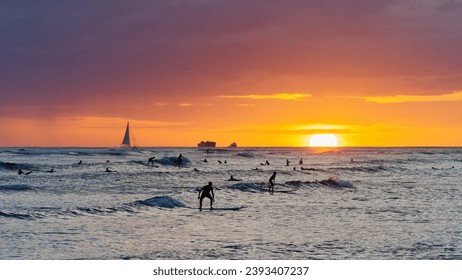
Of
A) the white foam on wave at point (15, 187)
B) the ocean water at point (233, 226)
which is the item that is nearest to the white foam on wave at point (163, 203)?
the ocean water at point (233, 226)

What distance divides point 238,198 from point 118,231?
16970 millimetres

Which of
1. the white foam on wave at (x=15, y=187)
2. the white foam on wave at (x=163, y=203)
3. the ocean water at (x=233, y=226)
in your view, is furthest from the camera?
the white foam on wave at (x=15, y=187)

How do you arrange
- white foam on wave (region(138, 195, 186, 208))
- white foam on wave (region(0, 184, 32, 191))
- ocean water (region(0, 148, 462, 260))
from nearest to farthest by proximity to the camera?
ocean water (region(0, 148, 462, 260)) → white foam on wave (region(138, 195, 186, 208)) → white foam on wave (region(0, 184, 32, 191))

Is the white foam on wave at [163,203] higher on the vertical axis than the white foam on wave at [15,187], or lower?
higher

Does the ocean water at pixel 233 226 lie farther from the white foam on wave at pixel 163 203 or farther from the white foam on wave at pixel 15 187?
the white foam on wave at pixel 15 187

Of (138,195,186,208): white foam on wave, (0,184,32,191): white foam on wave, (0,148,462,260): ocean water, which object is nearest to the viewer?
(0,148,462,260): ocean water

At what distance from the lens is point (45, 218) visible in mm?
28062

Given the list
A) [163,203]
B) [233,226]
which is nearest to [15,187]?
[163,203]

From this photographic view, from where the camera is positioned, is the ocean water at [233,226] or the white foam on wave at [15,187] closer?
the ocean water at [233,226]

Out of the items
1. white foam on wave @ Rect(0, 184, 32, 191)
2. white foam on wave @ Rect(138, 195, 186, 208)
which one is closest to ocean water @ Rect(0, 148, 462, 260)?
white foam on wave @ Rect(138, 195, 186, 208)

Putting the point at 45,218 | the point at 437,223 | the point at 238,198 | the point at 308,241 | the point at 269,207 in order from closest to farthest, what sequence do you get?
the point at 308,241 → the point at 437,223 → the point at 45,218 → the point at 269,207 → the point at 238,198

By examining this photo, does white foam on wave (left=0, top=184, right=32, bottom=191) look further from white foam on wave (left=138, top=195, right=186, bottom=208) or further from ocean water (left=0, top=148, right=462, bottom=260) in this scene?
white foam on wave (left=138, top=195, right=186, bottom=208)

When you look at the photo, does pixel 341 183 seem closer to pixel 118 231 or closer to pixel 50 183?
pixel 50 183
